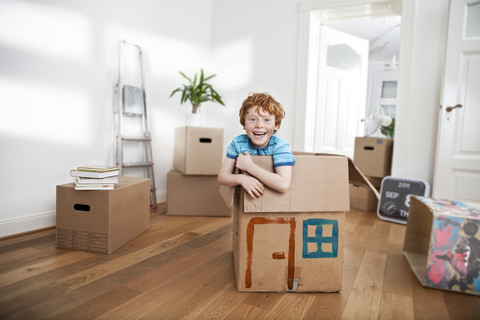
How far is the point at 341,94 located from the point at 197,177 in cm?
223

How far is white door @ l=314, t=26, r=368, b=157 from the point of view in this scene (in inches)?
145

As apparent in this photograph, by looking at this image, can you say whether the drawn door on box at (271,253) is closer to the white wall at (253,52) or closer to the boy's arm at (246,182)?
the boy's arm at (246,182)

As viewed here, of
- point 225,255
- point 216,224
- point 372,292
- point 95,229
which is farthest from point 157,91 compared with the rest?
point 372,292

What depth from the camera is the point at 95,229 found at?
1.71m

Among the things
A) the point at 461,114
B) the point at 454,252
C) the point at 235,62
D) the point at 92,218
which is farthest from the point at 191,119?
the point at 461,114

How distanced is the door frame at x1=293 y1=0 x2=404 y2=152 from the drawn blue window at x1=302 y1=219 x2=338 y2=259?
1.95m

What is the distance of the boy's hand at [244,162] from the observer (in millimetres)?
1312

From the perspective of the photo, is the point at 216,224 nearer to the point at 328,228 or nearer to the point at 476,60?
the point at 328,228

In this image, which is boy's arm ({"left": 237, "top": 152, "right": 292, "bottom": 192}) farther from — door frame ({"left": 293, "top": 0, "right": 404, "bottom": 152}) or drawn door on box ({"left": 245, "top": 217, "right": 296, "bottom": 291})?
door frame ({"left": 293, "top": 0, "right": 404, "bottom": 152})

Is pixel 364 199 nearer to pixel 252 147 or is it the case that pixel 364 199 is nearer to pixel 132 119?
pixel 252 147

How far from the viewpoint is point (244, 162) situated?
1.32 meters

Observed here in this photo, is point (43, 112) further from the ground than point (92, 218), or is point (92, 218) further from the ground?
point (43, 112)

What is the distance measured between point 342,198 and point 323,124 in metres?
2.70

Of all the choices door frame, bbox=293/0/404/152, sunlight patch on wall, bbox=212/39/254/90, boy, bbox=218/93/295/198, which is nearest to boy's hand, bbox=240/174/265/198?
boy, bbox=218/93/295/198
